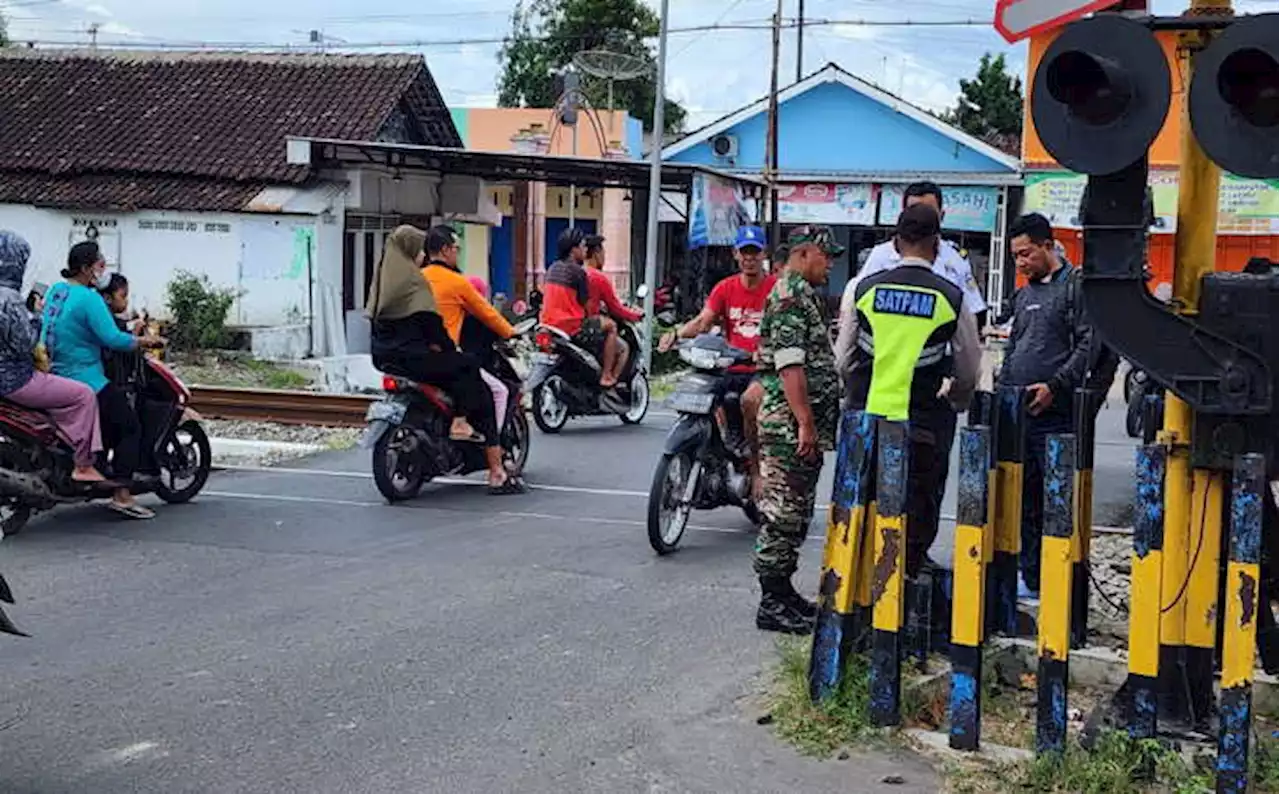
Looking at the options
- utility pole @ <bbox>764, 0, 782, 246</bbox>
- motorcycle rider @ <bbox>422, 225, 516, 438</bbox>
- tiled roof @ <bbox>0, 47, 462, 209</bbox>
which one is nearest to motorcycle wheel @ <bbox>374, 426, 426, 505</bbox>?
motorcycle rider @ <bbox>422, 225, 516, 438</bbox>

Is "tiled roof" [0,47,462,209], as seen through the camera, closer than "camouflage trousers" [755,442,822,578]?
No

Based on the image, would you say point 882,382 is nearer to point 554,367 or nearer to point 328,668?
point 328,668

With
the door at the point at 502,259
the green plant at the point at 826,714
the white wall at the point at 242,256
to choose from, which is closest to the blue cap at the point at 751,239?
the green plant at the point at 826,714

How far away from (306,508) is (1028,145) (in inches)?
615

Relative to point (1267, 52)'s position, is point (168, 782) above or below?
below

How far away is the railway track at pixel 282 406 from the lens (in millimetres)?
14555

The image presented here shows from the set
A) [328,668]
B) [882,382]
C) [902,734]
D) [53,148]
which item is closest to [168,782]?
[328,668]

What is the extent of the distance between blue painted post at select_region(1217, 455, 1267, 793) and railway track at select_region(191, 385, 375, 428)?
11.0 metres

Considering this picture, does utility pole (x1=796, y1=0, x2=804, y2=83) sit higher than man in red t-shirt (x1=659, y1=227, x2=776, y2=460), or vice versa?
utility pole (x1=796, y1=0, x2=804, y2=83)

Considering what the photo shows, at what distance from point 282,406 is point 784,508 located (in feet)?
30.8

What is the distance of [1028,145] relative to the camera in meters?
22.4

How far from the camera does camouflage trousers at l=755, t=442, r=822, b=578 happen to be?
21.2 feet

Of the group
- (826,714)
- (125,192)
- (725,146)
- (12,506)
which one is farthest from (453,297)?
(725,146)

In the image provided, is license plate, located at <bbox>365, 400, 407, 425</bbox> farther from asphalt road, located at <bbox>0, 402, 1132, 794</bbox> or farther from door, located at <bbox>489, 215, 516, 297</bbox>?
door, located at <bbox>489, 215, 516, 297</bbox>
